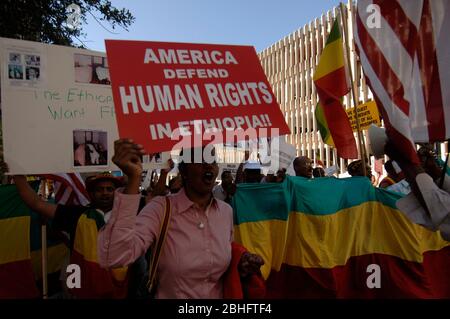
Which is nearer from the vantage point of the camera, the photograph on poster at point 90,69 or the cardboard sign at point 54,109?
the cardboard sign at point 54,109

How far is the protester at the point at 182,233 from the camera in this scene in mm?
1916

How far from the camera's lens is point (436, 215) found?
209cm

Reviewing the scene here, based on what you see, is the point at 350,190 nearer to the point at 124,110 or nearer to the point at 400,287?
the point at 400,287

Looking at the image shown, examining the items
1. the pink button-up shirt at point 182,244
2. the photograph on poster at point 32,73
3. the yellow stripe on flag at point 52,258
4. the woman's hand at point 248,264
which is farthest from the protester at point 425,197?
the yellow stripe on flag at point 52,258

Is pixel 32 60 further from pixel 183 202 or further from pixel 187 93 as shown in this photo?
pixel 183 202

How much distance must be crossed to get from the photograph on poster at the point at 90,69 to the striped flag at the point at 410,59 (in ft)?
6.41

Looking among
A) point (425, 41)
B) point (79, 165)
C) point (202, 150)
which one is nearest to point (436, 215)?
point (425, 41)

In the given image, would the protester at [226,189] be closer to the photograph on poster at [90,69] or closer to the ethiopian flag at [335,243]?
the ethiopian flag at [335,243]

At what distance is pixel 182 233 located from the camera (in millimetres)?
2203

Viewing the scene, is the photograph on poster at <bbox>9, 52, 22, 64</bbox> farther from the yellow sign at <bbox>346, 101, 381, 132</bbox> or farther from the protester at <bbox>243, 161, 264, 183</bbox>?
the yellow sign at <bbox>346, 101, 381, 132</bbox>

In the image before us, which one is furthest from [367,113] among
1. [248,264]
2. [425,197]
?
[248,264]

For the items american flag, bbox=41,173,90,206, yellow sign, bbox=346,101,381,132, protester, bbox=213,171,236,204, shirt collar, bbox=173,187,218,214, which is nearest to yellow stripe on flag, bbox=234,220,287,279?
protester, bbox=213,171,236,204

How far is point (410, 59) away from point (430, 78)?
0.16m
